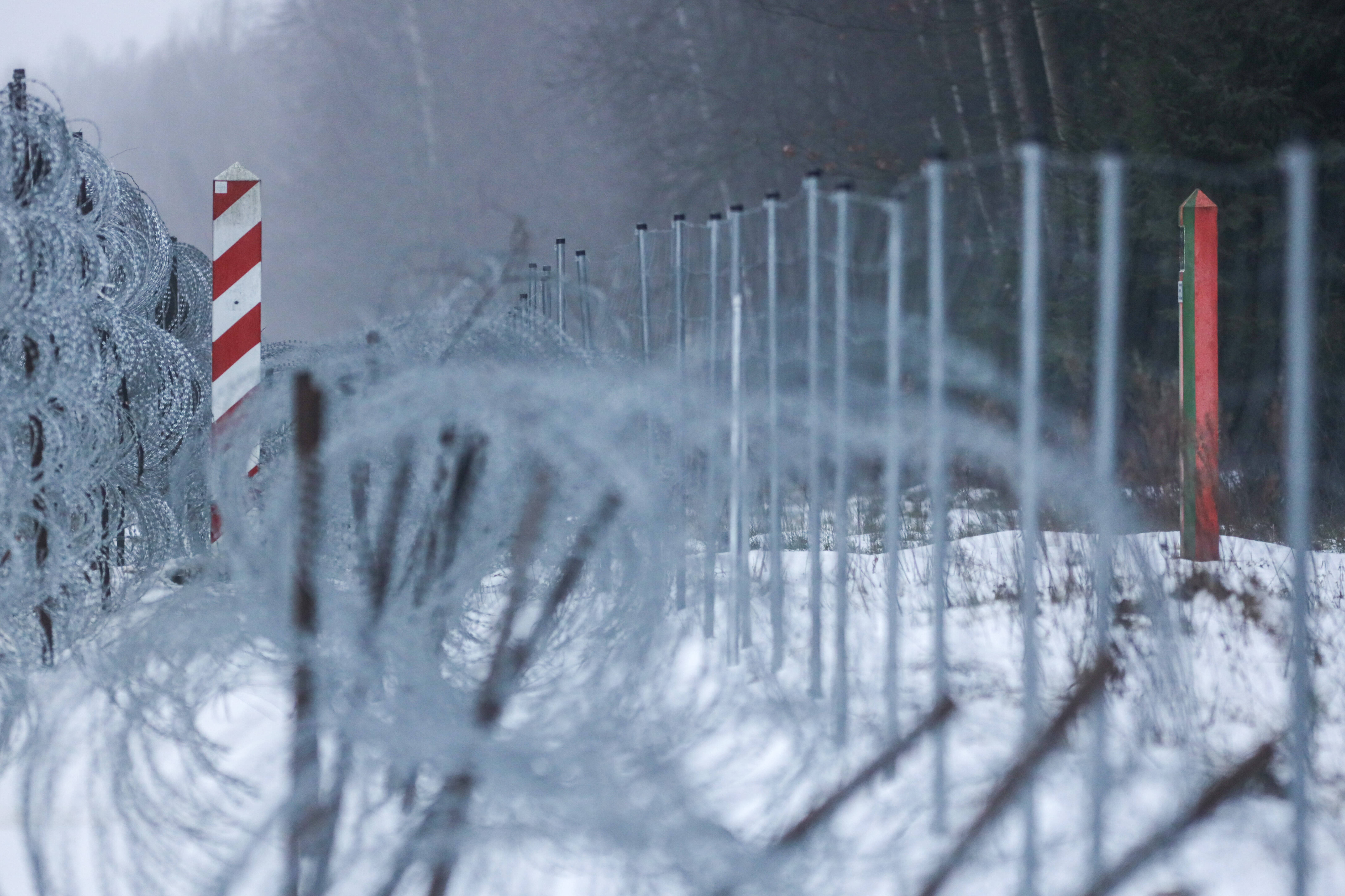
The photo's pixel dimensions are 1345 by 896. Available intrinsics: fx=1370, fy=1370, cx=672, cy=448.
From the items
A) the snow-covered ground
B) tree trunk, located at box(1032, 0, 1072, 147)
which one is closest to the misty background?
tree trunk, located at box(1032, 0, 1072, 147)

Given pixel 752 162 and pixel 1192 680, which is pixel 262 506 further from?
pixel 752 162

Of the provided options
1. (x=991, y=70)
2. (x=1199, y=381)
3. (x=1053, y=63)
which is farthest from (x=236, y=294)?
(x=991, y=70)

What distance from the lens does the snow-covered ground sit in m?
2.55

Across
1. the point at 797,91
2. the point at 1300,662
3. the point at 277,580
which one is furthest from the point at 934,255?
the point at 797,91

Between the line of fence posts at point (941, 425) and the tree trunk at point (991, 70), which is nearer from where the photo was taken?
the line of fence posts at point (941, 425)

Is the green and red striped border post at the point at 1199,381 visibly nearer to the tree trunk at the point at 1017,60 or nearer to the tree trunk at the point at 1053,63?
the tree trunk at the point at 1053,63

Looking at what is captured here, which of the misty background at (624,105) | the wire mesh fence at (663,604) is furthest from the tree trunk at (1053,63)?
the wire mesh fence at (663,604)

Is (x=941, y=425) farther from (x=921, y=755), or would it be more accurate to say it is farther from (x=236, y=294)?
(x=236, y=294)

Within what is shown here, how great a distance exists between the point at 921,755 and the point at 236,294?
3.62 metres

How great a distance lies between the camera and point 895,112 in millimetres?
16062

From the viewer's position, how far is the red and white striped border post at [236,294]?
5.87 meters

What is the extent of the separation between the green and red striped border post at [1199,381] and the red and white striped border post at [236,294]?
4095 millimetres

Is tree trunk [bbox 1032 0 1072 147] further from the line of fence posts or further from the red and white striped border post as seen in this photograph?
the red and white striped border post

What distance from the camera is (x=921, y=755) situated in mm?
Result: 4008
